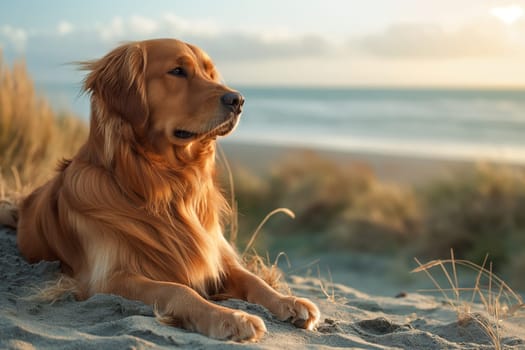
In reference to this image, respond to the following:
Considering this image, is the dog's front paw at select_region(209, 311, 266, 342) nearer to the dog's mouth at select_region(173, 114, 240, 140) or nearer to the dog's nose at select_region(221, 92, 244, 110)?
the dog's mouth at select_region(173, 114, 240, 140)

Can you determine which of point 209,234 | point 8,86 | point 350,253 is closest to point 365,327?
point 209,234

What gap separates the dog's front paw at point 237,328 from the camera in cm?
287

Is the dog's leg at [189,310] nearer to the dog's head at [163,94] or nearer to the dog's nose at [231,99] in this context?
the dog's head at [163,94]

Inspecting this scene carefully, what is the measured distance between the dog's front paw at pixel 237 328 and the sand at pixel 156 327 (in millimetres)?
52

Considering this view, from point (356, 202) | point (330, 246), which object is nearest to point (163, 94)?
point (330, 246)

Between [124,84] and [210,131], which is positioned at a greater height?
[124,84]

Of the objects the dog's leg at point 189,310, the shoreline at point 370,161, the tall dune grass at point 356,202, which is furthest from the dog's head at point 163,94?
the shoreline at point 370,161

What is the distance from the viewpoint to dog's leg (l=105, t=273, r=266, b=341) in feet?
9.48

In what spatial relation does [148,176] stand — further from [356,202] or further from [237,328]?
[356,202]

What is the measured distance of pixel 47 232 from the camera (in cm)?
396

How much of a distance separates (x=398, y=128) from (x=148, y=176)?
19129mm

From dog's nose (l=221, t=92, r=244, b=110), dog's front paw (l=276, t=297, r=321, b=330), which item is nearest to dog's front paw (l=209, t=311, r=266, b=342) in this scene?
dog's front paw (l=276, t=297, r=321, b=330)

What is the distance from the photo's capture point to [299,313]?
325 centimetres

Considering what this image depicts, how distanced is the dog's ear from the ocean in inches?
219
